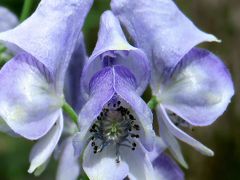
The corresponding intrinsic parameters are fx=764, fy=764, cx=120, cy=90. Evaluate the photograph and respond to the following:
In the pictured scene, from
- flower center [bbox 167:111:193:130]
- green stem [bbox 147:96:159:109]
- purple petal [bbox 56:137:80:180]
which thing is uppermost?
green stem [bbox 147:96:159:109]

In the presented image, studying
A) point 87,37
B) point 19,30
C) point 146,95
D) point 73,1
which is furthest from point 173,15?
point 87,37

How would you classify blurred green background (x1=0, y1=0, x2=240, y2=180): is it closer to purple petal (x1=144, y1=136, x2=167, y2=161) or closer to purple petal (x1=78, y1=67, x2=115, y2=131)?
purple petal (x1=144, y1=136, x2=167, y2=161)

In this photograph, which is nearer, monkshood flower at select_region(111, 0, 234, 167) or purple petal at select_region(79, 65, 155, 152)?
purple petal at select_region(79, 65, 155, 152)

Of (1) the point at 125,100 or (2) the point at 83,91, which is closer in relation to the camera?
(1) the point at 125,100

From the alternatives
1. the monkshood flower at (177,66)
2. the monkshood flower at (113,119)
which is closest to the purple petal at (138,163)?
the monkshood flower at (113,119)

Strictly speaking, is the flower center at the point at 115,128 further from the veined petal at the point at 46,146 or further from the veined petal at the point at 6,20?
the veined petal at the point at 6,20

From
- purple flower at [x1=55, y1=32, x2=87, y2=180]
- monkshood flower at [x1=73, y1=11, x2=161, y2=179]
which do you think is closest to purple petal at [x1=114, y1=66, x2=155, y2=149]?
monkshood flower at [x1=73, y1=11, x2=161, y2=179]

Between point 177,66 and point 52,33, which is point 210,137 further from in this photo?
point 52,33

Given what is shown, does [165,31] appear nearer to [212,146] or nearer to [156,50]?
[156,50]
